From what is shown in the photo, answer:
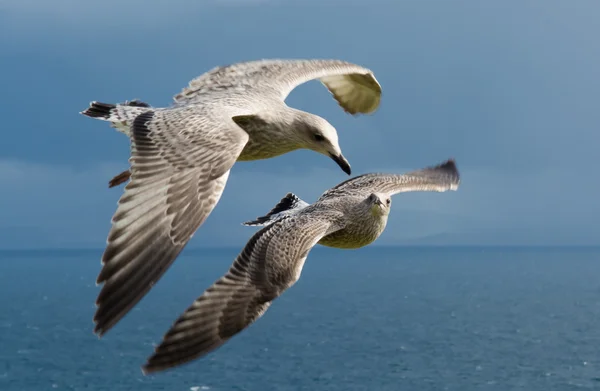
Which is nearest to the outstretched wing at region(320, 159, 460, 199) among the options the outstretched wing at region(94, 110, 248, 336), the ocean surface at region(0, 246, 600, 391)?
the outstretched wing at region(94, 110, 248, 336)

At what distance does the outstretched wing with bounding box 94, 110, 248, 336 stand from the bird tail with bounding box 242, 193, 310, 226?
3.25 meters

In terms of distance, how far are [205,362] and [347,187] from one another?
418 ft

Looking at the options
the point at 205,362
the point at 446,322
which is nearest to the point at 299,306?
the point at 446,322

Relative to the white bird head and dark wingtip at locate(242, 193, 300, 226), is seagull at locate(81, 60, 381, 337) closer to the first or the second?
the white bird head

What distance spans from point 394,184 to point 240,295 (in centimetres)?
455

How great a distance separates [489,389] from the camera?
112 meters

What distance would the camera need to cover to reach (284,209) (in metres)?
12.8

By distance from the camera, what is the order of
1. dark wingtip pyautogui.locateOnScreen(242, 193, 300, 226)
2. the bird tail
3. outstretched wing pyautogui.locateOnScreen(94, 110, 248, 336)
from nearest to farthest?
outstretched wing pyautogui.locateOnScreen(94, 110, 248, 336), the bird tail, dark wingtip pyautogui.locateOnScreen(242, 193, 300, 226)

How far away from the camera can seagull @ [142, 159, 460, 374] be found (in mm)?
8414

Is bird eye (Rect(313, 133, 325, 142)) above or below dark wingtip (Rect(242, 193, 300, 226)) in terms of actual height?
above

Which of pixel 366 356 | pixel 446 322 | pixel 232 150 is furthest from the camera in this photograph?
pixel 446 322

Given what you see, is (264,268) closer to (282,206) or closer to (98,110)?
(98,110)

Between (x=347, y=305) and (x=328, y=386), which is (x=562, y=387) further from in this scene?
(x=347, y=305)

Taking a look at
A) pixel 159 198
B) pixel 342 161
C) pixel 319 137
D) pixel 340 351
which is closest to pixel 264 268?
pixel 342 161
